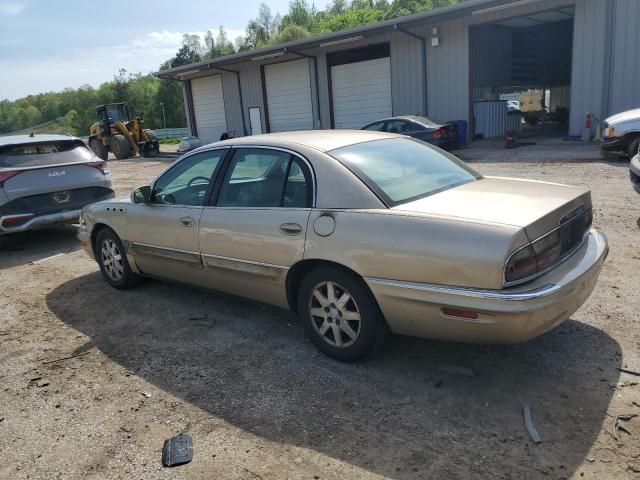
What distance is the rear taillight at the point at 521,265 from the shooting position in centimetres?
290

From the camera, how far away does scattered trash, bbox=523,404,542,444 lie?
110 inches

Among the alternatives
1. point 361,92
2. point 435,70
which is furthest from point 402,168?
point 361,92

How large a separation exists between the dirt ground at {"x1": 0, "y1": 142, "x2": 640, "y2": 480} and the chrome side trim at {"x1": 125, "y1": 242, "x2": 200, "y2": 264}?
1.77ft

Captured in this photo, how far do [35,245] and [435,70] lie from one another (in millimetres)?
15462

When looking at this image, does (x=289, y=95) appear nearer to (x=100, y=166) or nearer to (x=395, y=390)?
(x=100, y=166)

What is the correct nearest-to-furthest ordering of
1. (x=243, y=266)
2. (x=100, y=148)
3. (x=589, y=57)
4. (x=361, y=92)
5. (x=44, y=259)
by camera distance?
1. (x=243, y=266)
2. (x=44, y=259)
3. (x=589, y=57)
4. (x=361, y=92)
5. (x=100, y=148)

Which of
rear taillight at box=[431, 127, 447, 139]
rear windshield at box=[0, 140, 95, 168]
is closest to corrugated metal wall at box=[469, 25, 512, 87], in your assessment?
rear taillight at box=[431, 127, 447, 139]

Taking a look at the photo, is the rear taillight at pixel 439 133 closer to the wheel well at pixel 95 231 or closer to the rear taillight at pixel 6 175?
the rear taillight at pixel 6 175

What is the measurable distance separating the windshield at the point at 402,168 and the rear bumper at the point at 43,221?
5.27m

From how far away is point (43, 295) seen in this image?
5785mm

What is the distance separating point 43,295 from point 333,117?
18.6m

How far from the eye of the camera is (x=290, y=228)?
3.73 m

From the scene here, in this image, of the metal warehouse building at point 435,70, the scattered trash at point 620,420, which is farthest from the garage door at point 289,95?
the scattered trash at point 620,420

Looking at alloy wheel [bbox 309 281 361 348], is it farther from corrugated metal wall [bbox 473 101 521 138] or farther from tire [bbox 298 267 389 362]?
corrugated metal wall [bbox 473 101 521 138]
